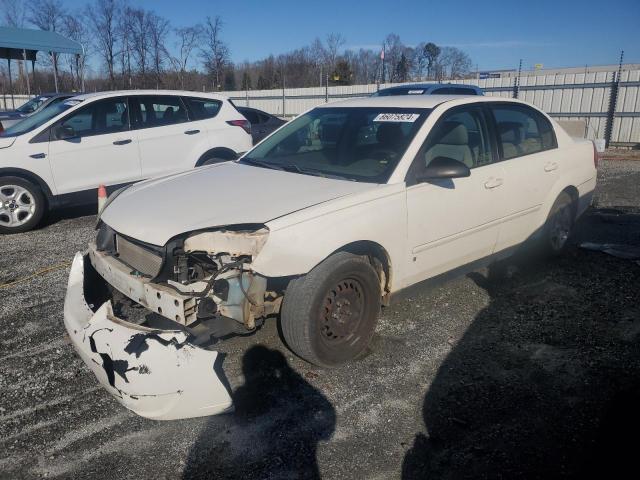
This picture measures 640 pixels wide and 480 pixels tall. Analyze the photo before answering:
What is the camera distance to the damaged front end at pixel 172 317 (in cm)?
265

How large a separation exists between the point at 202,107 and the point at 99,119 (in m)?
1.54

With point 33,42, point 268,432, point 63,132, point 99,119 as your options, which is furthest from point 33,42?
point 268,432

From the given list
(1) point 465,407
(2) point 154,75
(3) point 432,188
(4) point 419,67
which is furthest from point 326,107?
(4) point 419,67

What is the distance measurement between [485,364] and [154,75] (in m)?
36.0

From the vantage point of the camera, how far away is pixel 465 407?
2982 mm

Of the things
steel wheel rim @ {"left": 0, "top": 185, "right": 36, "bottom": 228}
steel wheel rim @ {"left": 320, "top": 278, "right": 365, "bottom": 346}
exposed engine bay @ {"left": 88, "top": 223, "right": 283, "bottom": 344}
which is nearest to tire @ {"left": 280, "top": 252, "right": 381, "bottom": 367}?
steel wheel rim @ {"left": 320, "top": 278, "right": 365, "bottom": 346}

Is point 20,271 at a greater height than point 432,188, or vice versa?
point 432,188

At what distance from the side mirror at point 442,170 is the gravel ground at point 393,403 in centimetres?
92

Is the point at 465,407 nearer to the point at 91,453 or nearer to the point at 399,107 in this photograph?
the point at 91,453

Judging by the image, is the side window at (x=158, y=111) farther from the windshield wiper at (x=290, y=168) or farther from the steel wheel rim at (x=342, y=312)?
the steel wheel rim at (x=342, y=312)

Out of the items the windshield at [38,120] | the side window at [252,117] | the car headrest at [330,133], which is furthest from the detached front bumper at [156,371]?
the side window at [252,117]

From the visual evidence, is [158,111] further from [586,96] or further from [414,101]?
[586,96]

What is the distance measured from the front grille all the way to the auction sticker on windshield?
81.2 inches

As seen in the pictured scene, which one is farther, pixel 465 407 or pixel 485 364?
pixel 485 364
